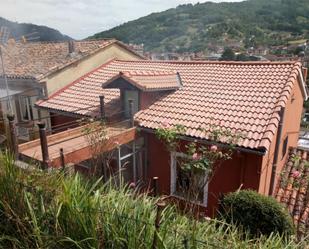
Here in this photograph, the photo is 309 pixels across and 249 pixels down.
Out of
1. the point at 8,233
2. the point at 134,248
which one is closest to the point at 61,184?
the point at 8,233

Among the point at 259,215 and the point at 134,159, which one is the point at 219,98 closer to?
the point at 134,159

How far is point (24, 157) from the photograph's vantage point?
758 cm

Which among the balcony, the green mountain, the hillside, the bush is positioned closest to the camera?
the bush

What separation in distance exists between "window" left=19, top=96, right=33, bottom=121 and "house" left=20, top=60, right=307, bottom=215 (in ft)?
8.02

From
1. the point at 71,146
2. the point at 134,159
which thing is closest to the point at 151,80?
the point at 134,159

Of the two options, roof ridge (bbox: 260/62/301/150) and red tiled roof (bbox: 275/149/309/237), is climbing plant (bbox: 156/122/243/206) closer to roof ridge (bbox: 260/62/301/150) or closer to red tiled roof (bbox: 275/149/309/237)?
roof ridge (bbox: 260/62/301/150)

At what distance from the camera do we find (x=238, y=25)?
6781cm

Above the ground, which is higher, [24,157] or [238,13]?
[238,13]

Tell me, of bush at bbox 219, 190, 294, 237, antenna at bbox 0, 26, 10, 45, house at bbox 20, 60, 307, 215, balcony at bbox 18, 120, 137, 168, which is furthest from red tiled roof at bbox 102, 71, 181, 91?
bush at bbox 219, 190, 294, 237

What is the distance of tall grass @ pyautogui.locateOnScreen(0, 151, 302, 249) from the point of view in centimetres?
364

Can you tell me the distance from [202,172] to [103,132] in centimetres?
344

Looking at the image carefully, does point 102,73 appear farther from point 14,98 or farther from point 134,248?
point 134,248

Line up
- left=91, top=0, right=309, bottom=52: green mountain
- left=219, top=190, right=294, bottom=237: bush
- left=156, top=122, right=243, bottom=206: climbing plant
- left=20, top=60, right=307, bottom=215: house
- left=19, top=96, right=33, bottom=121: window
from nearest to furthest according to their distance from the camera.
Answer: left=156, top=122, right=243, bottom=206: climbing plant, left=219, top=190, right=294, bottom=237: bush, left=20, top=60, right=307, bottom=215: house, left=19, top=96, right=33, bottom=121: window, left=91, top=0, right=309, bottom=52: green mountain

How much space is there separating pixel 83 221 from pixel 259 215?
536cm
